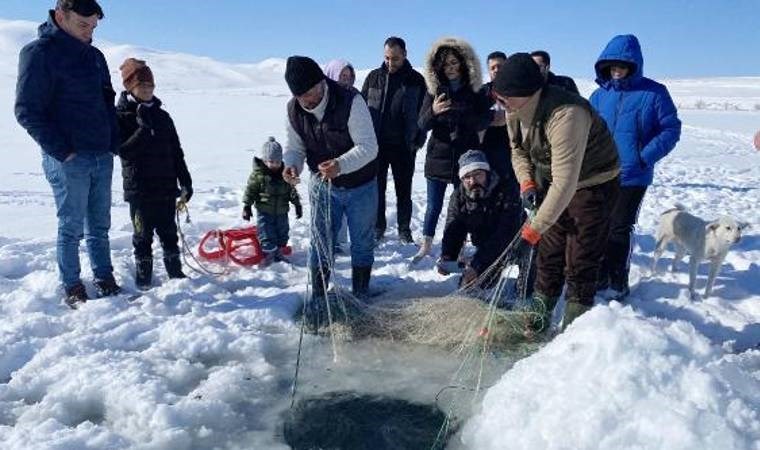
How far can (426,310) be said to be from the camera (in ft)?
14.2

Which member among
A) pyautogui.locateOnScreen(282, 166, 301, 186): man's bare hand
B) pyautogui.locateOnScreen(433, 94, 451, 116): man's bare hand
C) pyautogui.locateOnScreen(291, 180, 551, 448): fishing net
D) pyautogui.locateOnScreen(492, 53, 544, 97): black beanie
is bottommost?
pyautogui.locateOnScreen(291, 180, 551, 448): fishing net

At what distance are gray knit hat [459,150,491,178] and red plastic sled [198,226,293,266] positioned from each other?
201 centimetres

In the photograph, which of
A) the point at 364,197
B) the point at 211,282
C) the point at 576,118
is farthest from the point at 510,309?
the point at 211,282

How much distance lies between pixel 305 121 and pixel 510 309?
213 cm

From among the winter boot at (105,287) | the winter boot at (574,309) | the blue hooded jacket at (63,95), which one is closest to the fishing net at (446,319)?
the winter boot at (574,309)

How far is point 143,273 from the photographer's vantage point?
16.5 ft

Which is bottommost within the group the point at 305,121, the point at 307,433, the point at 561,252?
the point at 307,433

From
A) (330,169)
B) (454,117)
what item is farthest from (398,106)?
(330,169)

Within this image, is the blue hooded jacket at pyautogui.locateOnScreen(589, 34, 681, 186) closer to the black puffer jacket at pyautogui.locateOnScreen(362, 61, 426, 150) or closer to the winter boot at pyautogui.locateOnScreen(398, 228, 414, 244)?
the black puffer jacket at pyautogui.locateOnScreen(362, 61, 426, 150)

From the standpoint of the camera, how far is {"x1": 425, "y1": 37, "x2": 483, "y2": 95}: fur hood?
5.27 metres

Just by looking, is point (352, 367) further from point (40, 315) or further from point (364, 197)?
point (40, 315)

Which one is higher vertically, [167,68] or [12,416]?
[167,68]

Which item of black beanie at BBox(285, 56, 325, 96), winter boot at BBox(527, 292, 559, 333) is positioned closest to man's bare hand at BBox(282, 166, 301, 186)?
black beanie at BBox(285, 56, 325, 96)

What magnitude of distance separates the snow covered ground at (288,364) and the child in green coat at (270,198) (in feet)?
1.07
